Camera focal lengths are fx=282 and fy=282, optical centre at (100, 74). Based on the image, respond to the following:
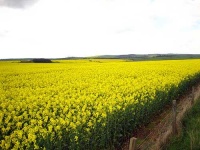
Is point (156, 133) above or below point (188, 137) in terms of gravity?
below

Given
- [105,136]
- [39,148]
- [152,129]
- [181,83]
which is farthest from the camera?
[181,83]

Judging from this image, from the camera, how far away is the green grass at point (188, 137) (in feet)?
27.7

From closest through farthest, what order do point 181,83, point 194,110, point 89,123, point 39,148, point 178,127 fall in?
point 39,148
point 89,123
point 178,127
point 194,110
point 181,83

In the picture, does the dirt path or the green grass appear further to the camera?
the green grass

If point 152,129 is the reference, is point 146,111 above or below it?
above

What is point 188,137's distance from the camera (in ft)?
30.0

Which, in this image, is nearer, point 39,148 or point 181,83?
point 39,148

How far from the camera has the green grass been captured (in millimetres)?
8445

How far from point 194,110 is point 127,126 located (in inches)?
159

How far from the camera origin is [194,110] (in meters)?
12.4

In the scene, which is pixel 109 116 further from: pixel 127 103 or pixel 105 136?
pixel 127 103

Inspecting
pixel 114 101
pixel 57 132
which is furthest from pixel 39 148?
pixel 114 101

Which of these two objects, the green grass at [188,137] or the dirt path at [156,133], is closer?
the dirt path at [156,133]

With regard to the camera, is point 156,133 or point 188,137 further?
point 156,133
